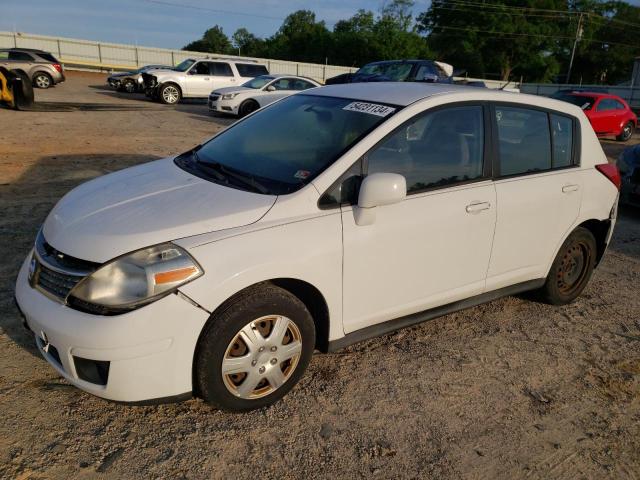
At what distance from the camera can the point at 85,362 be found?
244cm

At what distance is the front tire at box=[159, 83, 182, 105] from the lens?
2002 cm

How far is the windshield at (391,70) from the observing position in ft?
48.4

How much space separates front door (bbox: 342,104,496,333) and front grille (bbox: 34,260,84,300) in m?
1.39

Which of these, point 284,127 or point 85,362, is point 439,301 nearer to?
point 284,127

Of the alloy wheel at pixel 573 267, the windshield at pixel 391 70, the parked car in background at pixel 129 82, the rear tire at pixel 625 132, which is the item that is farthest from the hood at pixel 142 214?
the parked car in background at pixel 129 82

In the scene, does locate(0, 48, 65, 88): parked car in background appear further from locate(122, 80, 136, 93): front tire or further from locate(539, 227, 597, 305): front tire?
locate(539, 227, 597, 305): front tire

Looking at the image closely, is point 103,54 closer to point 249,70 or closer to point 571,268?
point 249,70

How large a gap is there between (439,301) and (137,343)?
6.42 feet

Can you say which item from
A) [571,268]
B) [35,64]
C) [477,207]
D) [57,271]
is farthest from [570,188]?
[35,64]

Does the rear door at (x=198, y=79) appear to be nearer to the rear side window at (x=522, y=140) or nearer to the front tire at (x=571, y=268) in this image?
the rear side window at (x=522, y=140)

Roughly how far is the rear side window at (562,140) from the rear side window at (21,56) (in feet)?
77.1

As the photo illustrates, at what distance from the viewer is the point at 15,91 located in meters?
14.4

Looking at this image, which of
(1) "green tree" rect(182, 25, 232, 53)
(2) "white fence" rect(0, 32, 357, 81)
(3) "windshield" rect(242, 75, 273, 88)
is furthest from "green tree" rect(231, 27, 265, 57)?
(3) "windshield" rect(242, 75, 273, 88)

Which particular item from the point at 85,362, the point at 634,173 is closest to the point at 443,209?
the point at 85,362
